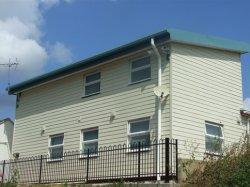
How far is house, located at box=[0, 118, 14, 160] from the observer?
26.6m

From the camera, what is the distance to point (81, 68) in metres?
21.9

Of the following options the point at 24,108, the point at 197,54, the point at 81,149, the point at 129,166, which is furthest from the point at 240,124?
the point at 24,108

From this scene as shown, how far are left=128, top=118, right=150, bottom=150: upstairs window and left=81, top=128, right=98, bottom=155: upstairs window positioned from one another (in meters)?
2.04

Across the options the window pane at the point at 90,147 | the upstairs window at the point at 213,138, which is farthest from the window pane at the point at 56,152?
the upstairs window at the point at 213,138

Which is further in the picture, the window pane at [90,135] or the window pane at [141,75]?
the window pane at [90,135]

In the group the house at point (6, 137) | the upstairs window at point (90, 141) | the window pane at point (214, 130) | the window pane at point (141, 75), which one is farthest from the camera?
the house at point (6, 137)

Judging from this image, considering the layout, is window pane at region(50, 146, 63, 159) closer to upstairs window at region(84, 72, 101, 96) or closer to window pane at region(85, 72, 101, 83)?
upstairs window at region(84, 72, 101, 96)

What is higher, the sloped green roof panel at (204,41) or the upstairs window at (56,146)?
Answer: the sloped green roof panel at (204,41)

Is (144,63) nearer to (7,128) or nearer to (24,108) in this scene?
(24,108)

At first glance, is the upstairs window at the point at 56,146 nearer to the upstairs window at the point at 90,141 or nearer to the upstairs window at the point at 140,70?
the upstairs window at the point at 90,141

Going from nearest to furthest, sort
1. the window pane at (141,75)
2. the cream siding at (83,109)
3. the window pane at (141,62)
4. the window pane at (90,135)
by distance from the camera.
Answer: the cream siding at (83,109)
the window pane at (141,75)
the window pane at (141,62)
the window pane at (90,135)

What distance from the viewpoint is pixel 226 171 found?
1448 cm

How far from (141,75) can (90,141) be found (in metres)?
3.62

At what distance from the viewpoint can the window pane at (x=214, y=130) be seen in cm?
1909
